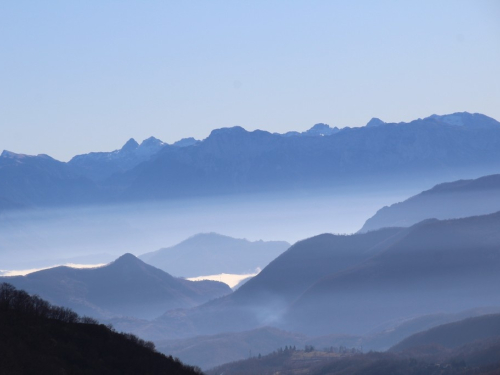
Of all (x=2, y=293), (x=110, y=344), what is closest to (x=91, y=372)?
(x=110, y=344)

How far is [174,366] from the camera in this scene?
165 m

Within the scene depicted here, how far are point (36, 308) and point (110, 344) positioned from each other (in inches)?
561

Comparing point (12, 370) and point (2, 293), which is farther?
point (2, 293)

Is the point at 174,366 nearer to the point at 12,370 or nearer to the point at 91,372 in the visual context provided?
the point at 91,372

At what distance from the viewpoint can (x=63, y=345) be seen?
151 metres

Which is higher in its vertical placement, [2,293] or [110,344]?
[2,293]

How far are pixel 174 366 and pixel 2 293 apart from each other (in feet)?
103

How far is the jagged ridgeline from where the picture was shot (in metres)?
135

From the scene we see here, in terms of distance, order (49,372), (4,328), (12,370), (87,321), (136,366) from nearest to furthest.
Result: (12,370) → (49,372) → (4,328) → (136,366) → (87,321)

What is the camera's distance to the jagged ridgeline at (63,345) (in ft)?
444

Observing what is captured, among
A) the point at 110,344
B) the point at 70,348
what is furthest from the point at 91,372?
the point at 110,344

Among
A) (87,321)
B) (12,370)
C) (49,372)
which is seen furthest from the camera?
(87,321)

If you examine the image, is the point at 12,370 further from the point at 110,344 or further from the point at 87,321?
the point at 87,321

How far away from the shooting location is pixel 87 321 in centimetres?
18050
